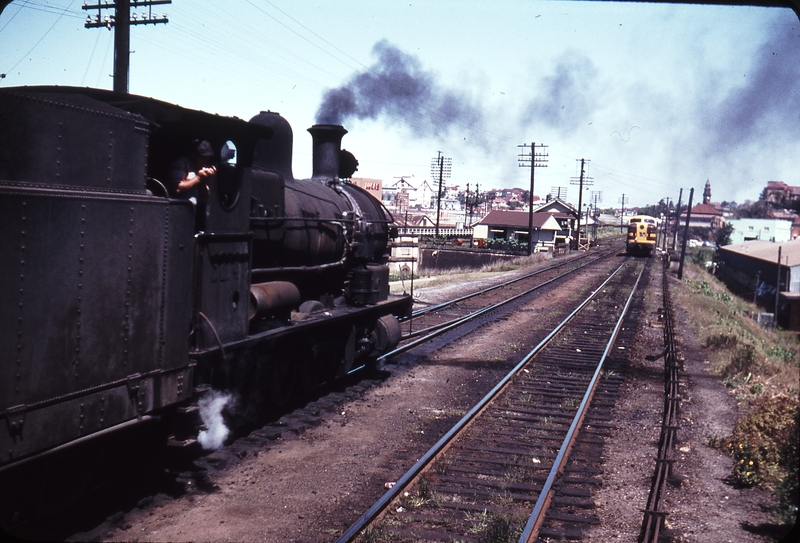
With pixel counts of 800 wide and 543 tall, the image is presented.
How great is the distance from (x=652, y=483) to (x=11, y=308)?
6.23m

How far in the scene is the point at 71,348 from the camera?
4.66 m

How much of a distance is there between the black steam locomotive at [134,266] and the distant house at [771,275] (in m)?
13.6

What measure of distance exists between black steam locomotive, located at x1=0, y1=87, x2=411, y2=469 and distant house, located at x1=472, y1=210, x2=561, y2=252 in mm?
65787

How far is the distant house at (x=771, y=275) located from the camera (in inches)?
929

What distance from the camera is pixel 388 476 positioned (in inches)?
272

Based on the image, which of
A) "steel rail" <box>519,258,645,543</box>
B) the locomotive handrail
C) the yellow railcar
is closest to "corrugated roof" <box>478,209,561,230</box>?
the yellow railcar

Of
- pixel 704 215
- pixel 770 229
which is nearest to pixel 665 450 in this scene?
pixel 770 229

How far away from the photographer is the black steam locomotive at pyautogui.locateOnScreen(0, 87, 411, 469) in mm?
4293

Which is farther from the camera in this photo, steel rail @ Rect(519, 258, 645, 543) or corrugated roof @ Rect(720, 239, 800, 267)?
corrugated roof @ Rect(720, 239, 800, 267)

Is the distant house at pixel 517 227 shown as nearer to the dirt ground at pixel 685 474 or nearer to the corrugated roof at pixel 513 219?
the corrugated roof at pixel 513 219

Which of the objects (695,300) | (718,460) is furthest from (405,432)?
(695,300)

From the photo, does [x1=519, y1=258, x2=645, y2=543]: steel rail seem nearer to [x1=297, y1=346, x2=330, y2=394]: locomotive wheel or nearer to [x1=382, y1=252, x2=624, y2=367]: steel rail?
[x1=297, y1=346, x2=330, y2=394]: locomotive wheel

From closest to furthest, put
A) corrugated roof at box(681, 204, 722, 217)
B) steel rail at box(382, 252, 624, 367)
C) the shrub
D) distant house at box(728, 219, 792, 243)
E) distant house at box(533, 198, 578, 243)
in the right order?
the shrub < steel rail at box(382, 252, 624, 367) < distant house at box(728, 219, 792, 243) < distant house at box(533, 198, 578, 243) < corrugated roof at box(681, 204, 722, 217)

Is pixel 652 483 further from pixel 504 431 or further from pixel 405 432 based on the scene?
pixel 405 432
